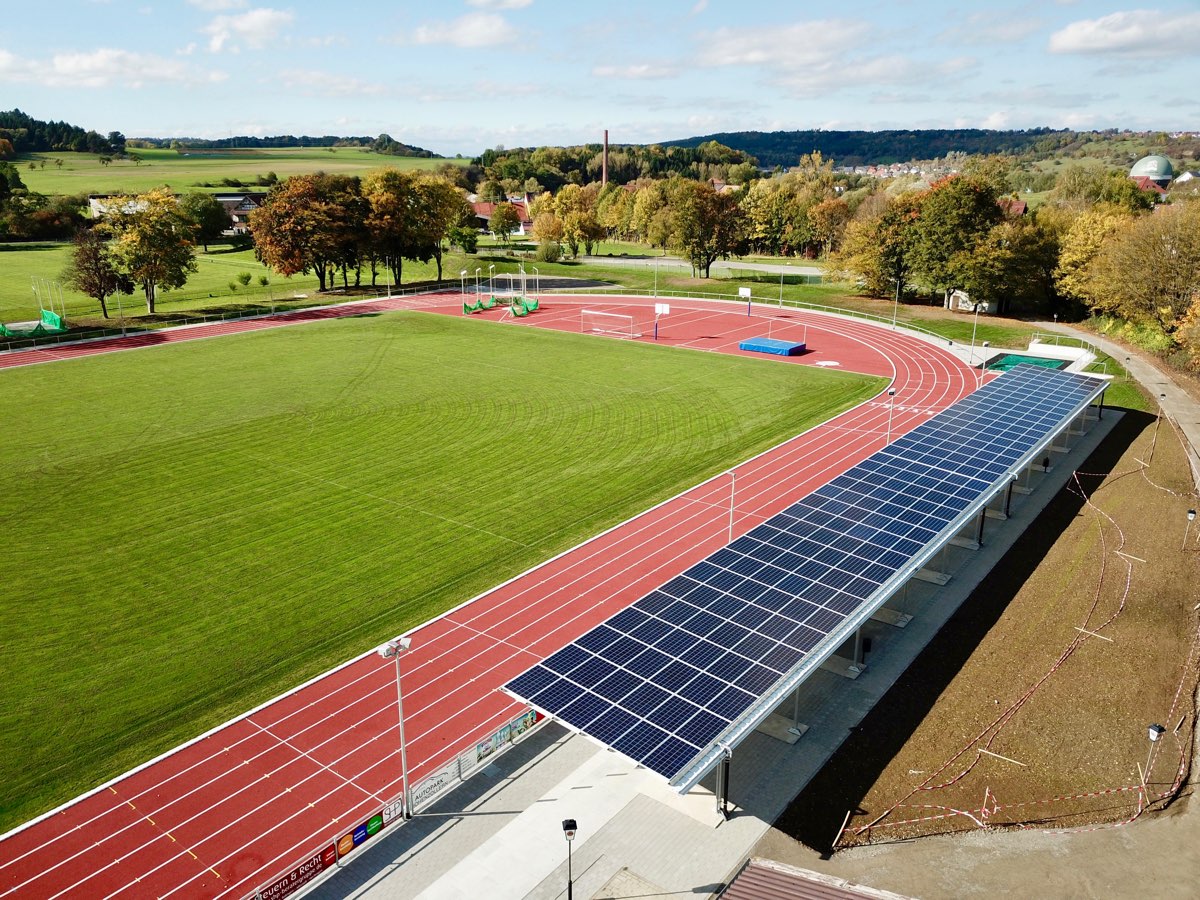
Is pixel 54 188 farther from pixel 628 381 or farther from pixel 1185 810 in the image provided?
pixel 1185 810

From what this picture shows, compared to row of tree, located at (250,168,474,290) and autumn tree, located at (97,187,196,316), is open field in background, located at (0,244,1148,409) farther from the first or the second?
row of tree, located at (250,168,474,290)

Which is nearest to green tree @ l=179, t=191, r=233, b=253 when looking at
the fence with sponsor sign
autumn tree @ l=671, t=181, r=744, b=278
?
autumn tree @ l=671, t=181, r=744, b=278

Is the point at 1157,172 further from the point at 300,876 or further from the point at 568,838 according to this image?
→ the point at 300,876

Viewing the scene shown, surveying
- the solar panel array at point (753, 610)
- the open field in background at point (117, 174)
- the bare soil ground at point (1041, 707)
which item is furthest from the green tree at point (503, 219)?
the bare soil ground at point (1041, 707)

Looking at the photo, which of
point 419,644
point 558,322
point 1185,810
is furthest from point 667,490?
point 558,322

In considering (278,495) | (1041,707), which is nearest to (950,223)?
(1041,707)

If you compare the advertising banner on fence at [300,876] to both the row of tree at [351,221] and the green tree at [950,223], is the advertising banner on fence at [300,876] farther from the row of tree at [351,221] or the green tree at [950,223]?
the row of tree at [351,221]

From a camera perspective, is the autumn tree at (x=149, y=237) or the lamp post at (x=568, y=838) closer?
the lamp post at (x=568, y=838)
